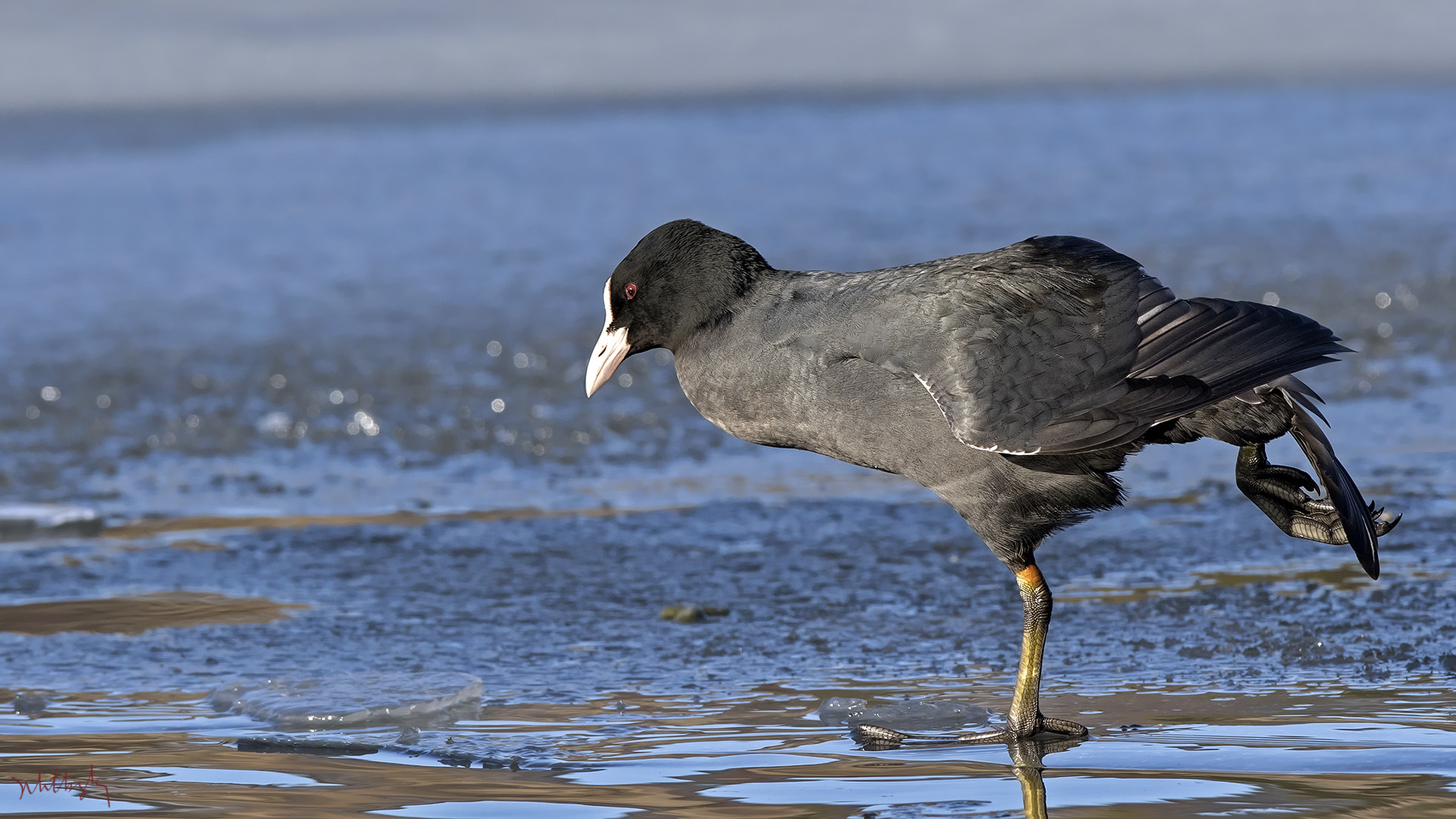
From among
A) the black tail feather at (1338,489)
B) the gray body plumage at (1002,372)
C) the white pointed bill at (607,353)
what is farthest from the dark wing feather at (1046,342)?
the white pointed bill at (607,353)

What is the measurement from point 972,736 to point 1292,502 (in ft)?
3.29

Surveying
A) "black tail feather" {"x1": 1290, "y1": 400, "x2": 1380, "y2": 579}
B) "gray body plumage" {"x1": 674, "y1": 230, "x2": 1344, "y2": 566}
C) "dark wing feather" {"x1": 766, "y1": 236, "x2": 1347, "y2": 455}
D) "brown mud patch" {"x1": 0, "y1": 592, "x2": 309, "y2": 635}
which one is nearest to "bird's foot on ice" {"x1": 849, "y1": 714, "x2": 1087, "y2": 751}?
"gray body plumage" {"x1": 674, "y1": 230, "x2": 1344, "y2": 566}

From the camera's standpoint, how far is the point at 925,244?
9234mm

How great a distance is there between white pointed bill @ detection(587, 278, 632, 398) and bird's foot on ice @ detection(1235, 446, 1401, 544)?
150 cm

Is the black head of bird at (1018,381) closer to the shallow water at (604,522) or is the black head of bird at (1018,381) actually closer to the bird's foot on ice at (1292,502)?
the bird's foot on ice at (1292,502)

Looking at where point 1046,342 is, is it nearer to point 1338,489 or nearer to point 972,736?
point 1338,489

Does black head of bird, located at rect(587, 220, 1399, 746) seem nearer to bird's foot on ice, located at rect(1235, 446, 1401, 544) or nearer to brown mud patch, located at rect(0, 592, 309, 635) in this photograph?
bird's foot on ice, located at rect(1235, 446, 1401, 544)

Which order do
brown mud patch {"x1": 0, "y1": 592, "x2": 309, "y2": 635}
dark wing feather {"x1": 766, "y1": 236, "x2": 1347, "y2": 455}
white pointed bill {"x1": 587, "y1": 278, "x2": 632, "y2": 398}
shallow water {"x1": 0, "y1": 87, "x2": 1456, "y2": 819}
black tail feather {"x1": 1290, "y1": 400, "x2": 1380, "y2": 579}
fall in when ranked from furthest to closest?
brown mud patch {"x1": 0, "y1": 592, "x2": 309, "y2": 635}, white pointed bill {"x1": 587, "y1": 278, "x2": 632, "y2": 398}, black tail feather {"x1": 1290, "y1": 400, "x2": 1380, "y2": 579}, dark wing feather {"x1": 766, "y1": 236, "x2": 1347, "y2": 455}, shallow water {"x1": 0, "y1": 87, "x2": 1456, "y2": 819}

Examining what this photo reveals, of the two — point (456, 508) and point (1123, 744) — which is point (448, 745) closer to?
point (1123, 744)

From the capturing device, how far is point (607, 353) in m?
4.27

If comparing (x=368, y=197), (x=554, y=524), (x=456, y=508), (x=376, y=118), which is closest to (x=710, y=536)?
(x=554, y=524)

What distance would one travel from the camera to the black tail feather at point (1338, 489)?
154 inches

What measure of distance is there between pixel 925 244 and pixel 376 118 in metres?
5.59

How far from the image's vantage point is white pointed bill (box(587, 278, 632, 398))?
13.9 ft
